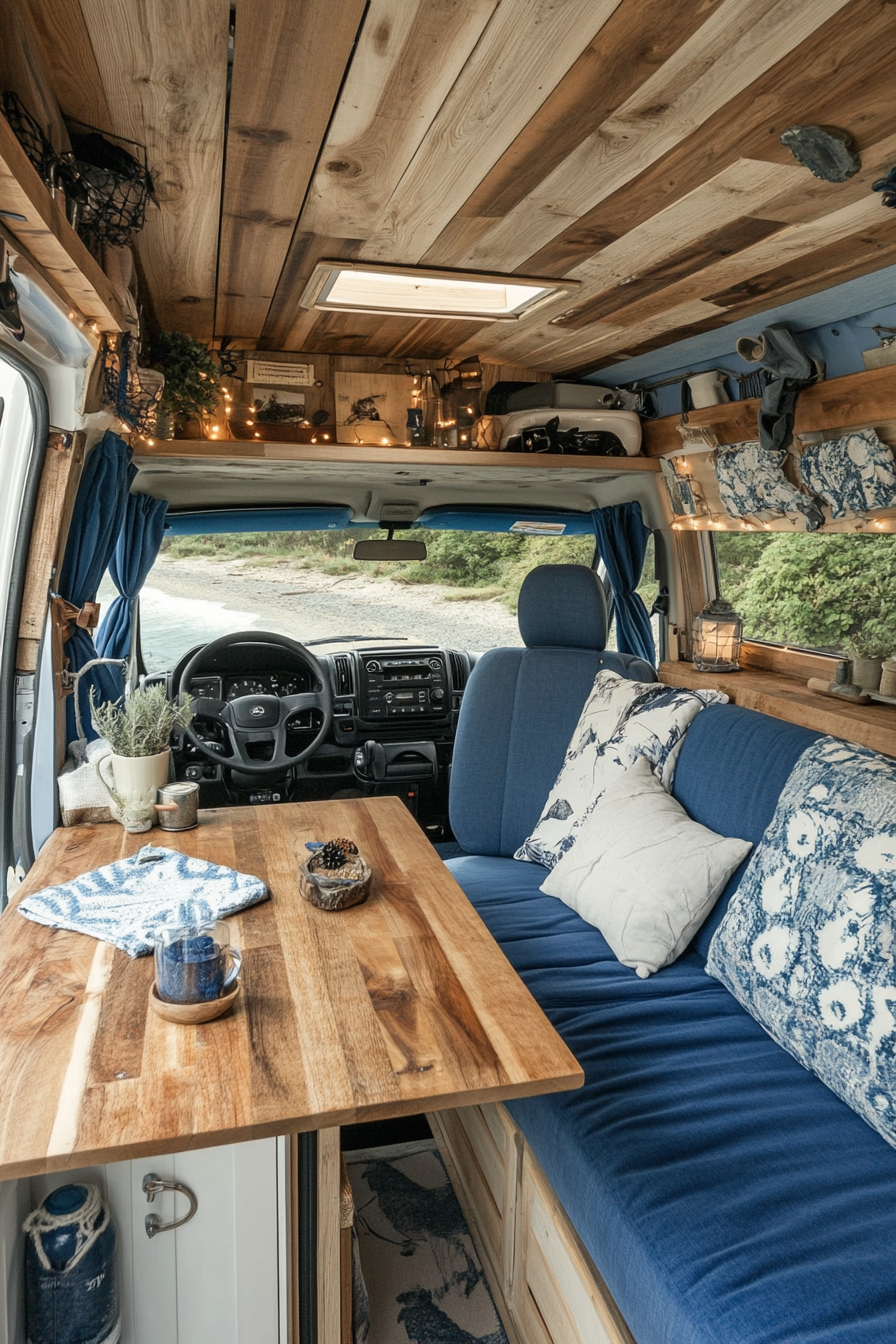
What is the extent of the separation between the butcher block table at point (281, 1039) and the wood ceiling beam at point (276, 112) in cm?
135

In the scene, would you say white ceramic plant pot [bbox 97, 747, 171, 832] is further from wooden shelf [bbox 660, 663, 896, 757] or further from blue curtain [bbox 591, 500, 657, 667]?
blue curtain [bbox 591, 500, 657, 667]

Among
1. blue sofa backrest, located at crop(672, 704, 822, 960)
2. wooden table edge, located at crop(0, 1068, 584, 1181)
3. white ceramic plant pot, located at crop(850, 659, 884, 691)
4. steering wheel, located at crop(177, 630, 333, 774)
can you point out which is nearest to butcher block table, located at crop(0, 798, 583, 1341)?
wooden table edge, located at crop(0, 1068, 584, 1181)

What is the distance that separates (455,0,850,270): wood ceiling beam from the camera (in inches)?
45.4

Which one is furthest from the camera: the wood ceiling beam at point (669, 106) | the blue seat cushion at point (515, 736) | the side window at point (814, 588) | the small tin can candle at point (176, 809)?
the blue seat cushion at point (515, 736)

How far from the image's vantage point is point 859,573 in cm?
271

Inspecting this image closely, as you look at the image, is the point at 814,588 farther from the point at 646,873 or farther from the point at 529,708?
the point at 646,873

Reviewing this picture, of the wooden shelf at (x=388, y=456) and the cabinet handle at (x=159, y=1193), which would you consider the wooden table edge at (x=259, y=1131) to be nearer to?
the cabinet handle at (x=159, y=1193)

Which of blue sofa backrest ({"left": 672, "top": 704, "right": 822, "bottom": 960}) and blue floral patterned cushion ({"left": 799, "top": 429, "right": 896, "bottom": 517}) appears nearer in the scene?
blue sofa backrest ({"left": 672, "top": 704, "right": 822, "bottom": 960})

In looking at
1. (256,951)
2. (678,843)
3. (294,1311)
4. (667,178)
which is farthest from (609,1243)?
(667,178)

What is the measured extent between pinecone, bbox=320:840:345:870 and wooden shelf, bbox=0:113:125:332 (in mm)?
1109

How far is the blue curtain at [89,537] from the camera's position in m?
2.39

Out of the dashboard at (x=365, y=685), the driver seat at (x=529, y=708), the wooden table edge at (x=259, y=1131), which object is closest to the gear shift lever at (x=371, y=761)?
the dashboard at (x=365, y=685)

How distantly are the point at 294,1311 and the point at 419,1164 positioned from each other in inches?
31.8

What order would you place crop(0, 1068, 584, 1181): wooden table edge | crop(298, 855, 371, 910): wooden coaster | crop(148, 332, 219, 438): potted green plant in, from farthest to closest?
1. crop(148, 332, 219, 438): potted green plant
2. crop(298, 855, 371, 910): wooden coaster
3. crop(0, 1068, 584, 1181): wooden table edge
